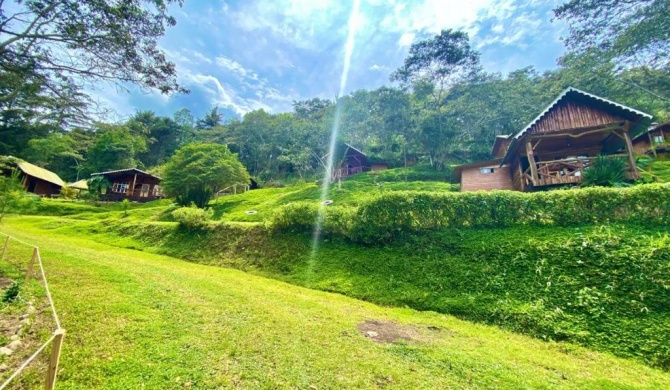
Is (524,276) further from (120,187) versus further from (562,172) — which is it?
(120,187)

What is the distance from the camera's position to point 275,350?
4672 mm

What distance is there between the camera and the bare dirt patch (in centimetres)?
562

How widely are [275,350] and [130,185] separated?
150ft

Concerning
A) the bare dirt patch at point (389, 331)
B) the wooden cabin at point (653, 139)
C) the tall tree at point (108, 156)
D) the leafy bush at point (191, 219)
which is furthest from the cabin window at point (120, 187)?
the wooden cabin at point (653, 139)

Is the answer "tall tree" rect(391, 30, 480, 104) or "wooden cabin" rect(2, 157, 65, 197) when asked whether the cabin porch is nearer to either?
"tall tree" rect(391, 30, 480, 104)

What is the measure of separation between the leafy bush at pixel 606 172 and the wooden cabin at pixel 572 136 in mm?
656

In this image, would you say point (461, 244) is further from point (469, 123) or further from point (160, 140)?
point (160, 140)

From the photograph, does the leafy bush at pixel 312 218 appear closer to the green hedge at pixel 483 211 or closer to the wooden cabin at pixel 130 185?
the green hedge at pixel 483 211

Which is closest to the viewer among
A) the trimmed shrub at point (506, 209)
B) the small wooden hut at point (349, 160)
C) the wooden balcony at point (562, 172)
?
the trimmed shrub at point (506, 209)

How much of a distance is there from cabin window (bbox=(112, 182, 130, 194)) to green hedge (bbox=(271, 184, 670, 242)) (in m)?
39.0

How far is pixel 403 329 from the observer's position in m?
6.21

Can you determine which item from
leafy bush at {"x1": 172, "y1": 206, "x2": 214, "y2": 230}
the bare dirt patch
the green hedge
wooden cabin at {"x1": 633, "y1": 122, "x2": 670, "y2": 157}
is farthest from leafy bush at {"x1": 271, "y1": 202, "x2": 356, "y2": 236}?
wooden cabin at {"x1": 633, "y1": 122, "x2": 670, "y2": 157}

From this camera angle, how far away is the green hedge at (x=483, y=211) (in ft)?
27.2

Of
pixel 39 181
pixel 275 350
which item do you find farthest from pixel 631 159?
pixel 39 181
